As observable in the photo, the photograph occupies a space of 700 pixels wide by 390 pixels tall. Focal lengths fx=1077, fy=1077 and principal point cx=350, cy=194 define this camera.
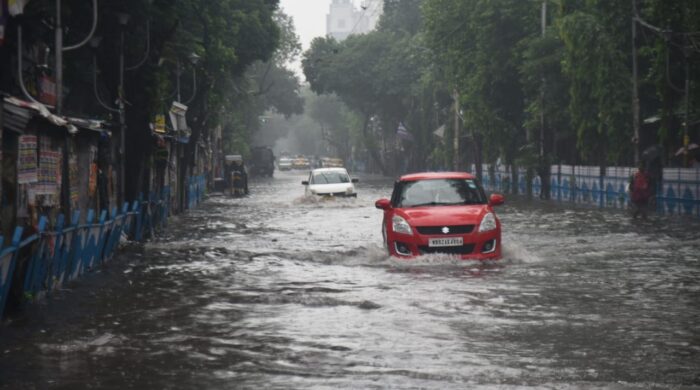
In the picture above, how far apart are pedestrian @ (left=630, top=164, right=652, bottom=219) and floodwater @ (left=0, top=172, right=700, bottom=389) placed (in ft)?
28.2

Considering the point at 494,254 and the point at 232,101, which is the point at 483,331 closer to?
the point at 494,254

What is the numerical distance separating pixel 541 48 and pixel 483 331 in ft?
114

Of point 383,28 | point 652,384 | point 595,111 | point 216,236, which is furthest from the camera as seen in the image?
point 383,28

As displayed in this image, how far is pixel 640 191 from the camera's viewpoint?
92.5 ft

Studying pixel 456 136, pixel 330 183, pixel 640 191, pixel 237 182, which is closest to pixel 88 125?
pixel 640 191

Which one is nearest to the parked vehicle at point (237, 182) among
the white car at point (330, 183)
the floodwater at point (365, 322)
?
the white car at point (330, 183)

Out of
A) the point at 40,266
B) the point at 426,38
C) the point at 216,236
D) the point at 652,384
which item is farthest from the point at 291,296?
the point at 426,38

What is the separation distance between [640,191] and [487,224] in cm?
1338

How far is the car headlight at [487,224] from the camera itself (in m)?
16.0

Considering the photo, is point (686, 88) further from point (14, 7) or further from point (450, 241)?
point (14, 7)

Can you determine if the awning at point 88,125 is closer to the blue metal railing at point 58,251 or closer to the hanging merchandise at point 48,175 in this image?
the hanging merchandise at point 48,175

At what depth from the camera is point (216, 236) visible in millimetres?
24094

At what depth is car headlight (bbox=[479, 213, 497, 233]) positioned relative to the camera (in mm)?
Result: 15970

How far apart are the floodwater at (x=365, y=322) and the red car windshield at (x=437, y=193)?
983 mm
